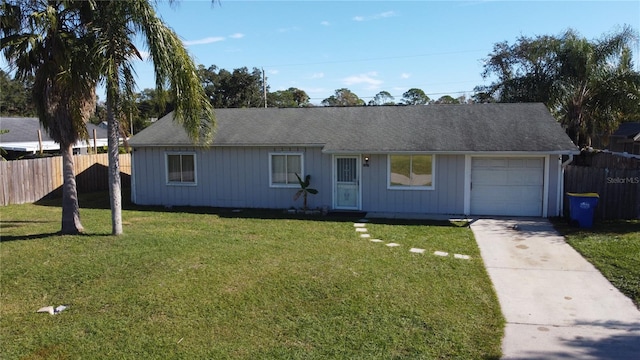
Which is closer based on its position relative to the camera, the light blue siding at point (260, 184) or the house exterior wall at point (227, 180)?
the light blue siding at point (260, 184)

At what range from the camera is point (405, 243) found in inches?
404

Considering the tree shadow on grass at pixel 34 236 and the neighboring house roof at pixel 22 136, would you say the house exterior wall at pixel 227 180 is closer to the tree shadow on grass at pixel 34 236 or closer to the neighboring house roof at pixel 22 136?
the tree shadow on grass at pixel 34 236

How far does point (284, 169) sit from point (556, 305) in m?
9.92

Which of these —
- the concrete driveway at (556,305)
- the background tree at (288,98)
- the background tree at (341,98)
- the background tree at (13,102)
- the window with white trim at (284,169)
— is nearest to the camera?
the concrete driveway at (556,305)

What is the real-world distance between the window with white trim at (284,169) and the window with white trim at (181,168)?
9.34 feet

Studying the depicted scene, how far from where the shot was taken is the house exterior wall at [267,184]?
45.2 feet

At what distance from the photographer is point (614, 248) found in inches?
378

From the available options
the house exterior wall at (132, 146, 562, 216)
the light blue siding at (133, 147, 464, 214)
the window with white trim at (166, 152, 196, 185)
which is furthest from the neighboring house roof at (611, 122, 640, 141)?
the window with white trim at (166, 152, 196, 185)

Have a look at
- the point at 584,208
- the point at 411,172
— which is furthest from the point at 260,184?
the point at 584,208

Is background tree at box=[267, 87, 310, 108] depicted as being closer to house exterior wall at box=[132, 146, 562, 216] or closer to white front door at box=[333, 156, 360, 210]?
house exterior wall at box=[132, 146, 562, 216]

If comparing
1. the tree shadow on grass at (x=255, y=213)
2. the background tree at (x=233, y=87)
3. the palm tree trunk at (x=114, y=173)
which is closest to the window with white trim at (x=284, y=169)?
the tree shadow on grass at (x=255, y=213)

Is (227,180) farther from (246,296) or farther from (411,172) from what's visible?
(246,296)

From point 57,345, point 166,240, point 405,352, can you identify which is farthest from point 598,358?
point 166,240

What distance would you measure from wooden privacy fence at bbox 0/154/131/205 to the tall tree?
66.4ft
